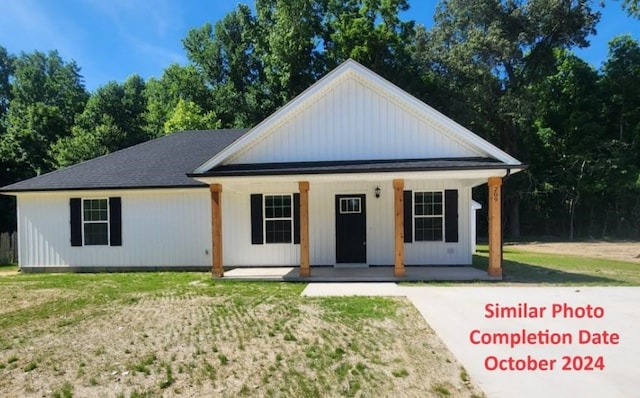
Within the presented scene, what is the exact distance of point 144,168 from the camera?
43.9ft

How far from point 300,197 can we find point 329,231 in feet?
7.95

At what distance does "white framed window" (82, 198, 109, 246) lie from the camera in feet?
41.1

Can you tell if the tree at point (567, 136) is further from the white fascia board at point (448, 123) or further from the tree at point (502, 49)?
the white fascia board at point (448, 123)

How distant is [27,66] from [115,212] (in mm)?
39336

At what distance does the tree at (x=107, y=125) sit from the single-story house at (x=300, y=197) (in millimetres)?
13251

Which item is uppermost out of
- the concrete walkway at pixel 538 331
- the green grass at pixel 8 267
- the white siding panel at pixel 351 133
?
the white siding panel at pixel 351 133

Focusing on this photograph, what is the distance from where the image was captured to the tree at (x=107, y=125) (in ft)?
82.1

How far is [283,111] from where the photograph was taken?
10.8 meters

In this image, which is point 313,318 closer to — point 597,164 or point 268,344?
point 268,344

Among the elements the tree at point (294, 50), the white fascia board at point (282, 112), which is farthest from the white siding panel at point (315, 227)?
the tree at point (294, 50)

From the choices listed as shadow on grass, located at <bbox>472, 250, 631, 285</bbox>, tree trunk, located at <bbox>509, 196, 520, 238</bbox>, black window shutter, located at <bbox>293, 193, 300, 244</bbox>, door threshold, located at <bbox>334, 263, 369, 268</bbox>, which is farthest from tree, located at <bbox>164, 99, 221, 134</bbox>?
shadow on grass, located at <bbox>472, 250, 631, 285</bbox>

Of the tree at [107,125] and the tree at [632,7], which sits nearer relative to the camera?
the tree at [632,7]

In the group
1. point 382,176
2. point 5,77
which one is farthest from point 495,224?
point 5,77

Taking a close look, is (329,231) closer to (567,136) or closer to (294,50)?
(294,50)
